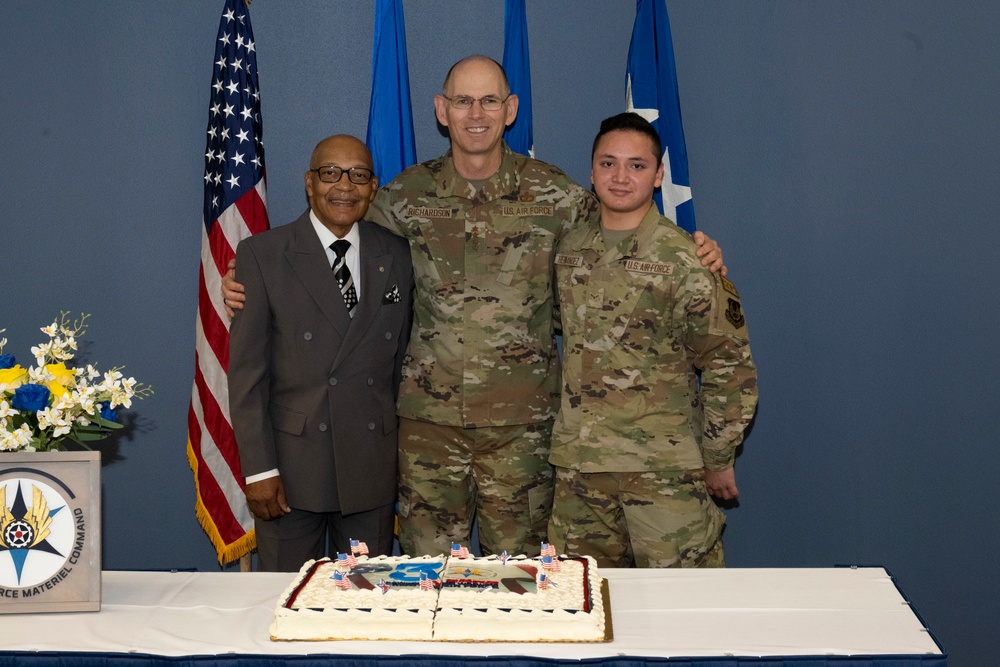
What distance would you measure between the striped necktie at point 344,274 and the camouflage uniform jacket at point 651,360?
695mm

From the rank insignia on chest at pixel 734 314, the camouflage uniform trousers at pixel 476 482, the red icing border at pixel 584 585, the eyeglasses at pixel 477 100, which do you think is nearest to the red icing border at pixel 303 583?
the red icing border at pixel 584 585

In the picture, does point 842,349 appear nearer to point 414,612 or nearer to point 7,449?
point 414,612

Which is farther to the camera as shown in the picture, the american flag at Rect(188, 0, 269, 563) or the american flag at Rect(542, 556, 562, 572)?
the american flag at Rect(188, 0, 269, 563)

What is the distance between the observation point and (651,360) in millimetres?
2672

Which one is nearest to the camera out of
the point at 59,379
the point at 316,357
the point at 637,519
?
the point at 59,379

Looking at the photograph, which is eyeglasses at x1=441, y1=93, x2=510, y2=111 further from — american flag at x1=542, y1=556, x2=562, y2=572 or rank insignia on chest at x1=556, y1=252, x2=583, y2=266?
american flag at x1=542, y1=556, x2=562, y2=572

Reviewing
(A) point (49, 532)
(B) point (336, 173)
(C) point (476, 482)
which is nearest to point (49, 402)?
(A) point (49, 532)

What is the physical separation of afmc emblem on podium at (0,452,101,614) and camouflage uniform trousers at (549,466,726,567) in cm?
131

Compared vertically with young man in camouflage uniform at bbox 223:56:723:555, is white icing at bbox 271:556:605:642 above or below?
below

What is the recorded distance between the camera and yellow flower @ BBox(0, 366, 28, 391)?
1.99 meters

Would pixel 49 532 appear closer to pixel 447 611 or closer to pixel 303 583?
pixel 303 583

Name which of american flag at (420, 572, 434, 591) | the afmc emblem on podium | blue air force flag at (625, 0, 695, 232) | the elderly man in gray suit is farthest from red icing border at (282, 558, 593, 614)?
blue air force flag at (625, 0, 695, 232)

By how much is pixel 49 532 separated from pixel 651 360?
162 centimetres

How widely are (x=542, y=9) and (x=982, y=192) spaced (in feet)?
6.15
